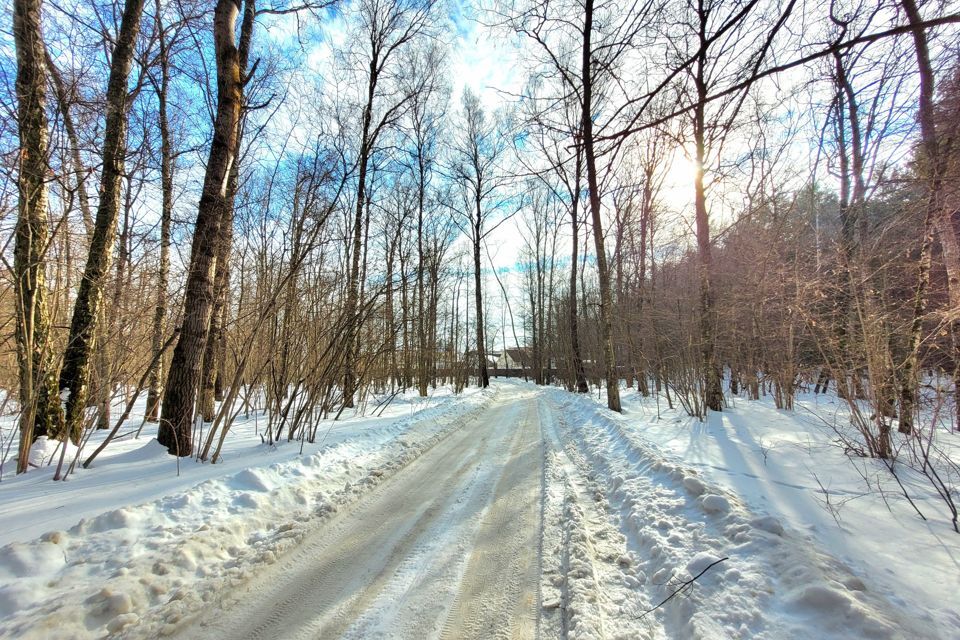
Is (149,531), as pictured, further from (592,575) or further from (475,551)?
(592,575)

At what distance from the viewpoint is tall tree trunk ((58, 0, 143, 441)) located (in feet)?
15.6

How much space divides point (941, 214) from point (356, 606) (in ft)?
20.9

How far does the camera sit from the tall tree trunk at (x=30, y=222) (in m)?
3.64

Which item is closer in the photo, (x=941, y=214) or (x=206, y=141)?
(x=941, y=214)

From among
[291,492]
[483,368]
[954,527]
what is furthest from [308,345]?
[483,368]

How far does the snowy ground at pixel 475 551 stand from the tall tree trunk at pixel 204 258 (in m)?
0.48

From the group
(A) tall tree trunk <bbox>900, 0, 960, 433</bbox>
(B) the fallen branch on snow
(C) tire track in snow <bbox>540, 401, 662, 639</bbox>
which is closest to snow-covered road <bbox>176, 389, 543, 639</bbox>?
(C) tire track in snow <bbox>540, 401, 662, 639</bbox>

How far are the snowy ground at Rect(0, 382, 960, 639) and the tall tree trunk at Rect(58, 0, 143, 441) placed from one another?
3.65ft

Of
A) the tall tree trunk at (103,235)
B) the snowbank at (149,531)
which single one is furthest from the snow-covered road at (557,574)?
the tall tree trunk at (103,235)

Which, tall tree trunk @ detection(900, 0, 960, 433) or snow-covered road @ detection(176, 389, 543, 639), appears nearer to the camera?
snow-covered road @ detection(176, 389, 543, 639)

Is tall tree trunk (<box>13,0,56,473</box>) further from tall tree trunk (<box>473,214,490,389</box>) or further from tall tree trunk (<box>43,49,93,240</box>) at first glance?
tall tree trunk (<box>473,214,490,389</box>)

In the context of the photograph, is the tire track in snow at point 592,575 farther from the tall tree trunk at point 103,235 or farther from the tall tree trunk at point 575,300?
the tall tree trunk at point 575,300

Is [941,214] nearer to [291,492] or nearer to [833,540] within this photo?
[833,540]

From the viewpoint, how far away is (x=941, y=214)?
3.90 m
